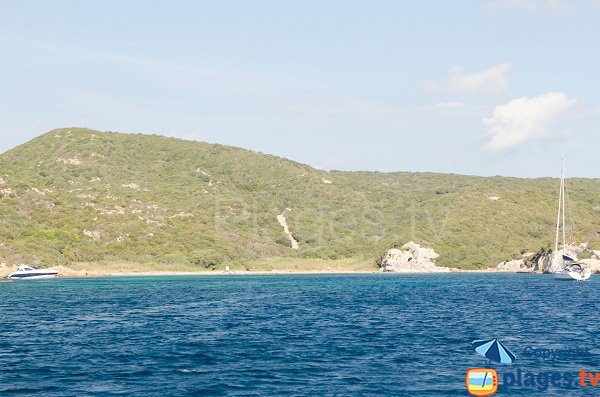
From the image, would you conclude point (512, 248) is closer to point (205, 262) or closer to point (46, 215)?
point (205, 262)

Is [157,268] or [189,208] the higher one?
[189,208]

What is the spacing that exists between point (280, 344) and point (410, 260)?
14347cm

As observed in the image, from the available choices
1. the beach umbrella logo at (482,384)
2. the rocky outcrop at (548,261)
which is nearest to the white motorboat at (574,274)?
the rocky outcrop at (548,261)

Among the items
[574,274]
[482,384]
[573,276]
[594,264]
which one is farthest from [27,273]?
[594,264]

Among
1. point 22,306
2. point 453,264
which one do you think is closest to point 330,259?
point 453,264

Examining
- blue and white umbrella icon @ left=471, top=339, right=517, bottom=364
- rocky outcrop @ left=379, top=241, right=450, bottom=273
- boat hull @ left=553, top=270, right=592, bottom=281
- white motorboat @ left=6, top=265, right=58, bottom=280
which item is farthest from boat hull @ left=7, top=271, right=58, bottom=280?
blue and white umbrella icon @ left=471, top=339, right=517, bottom=364

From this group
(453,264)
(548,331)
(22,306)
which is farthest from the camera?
(453,264)

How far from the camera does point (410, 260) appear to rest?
186 metres

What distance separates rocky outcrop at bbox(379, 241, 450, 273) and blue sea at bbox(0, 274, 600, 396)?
98.5 metres

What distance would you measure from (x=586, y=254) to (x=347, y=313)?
418ft

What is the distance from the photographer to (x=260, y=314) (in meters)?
66.4

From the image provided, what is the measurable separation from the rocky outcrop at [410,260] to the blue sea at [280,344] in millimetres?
98488

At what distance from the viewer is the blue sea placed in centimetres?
3284

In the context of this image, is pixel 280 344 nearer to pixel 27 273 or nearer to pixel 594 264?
pixel 27 273
